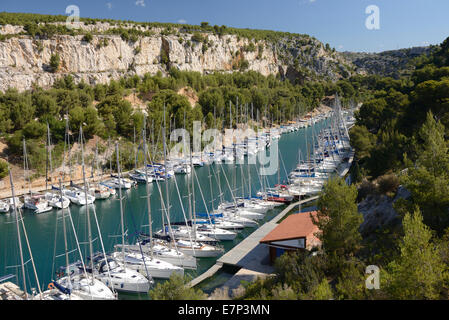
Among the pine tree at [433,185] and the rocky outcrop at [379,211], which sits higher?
the pine tree at [433,185]

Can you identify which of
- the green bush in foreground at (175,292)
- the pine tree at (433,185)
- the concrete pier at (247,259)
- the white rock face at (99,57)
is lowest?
the concrete pier at (247,259)

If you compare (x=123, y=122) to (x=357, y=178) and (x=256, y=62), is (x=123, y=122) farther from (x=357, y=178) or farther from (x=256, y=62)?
(x=256, y=62)

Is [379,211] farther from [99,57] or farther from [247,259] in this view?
[99,57]

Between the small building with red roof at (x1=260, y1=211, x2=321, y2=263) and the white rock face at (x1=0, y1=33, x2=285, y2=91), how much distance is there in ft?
178

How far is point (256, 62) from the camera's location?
11625cm

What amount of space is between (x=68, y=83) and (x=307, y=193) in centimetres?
4986

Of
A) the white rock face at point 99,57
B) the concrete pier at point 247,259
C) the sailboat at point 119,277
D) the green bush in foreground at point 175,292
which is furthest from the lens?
the white rock face at point 99,57

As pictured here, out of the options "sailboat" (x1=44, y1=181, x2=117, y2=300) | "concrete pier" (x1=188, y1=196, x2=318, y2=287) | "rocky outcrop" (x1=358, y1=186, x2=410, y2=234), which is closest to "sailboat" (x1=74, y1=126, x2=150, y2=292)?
"sailboat" (x1=44, y1=181, x2=117, y2=300)

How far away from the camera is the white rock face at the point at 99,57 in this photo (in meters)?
56.0

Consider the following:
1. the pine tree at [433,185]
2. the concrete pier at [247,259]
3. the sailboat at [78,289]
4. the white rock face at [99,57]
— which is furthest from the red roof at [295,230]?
the white rock face at [99,57]

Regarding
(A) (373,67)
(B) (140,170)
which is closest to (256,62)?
(A) (373,67)

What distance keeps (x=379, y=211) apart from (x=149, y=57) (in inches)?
2917

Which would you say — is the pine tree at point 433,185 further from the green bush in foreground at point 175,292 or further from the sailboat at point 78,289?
the sailboat at point 78,289

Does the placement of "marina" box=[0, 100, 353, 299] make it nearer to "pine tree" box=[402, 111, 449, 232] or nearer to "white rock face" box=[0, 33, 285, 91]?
"pine tree" box=[402, 111, 449, 232]
